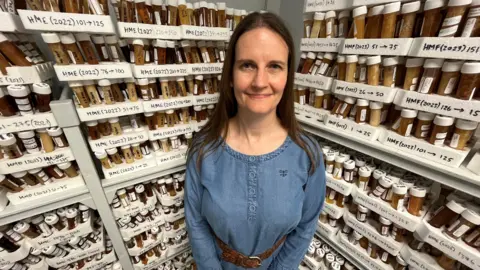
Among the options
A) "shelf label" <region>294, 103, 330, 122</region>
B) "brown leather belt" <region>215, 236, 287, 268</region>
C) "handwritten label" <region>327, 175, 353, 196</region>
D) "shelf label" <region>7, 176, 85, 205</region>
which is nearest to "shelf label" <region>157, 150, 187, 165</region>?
"shelf label" <region>7, 176, 85, 205</region>

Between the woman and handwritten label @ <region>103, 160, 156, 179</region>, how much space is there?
0.25 meters

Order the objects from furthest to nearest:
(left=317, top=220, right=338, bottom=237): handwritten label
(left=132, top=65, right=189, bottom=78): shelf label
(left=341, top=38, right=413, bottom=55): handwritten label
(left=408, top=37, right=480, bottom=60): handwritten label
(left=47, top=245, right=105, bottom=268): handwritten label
→ 1. (left=317, top=220, right=338, bottom=237): handwritten label
2. (left=47, top=245, right=105, bottom=268): handwritten label
3. (left=132, top=65, right=189, bottom=78): shelf label
4. (left=341, top=38, right=413, bottom=55): handwritten label
5. (left=408, top=37, right=480, bottom=60): handwritten label

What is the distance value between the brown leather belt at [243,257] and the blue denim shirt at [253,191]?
0.06 m

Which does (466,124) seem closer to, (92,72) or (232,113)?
(232,113)

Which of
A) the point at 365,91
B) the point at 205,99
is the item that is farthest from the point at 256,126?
the point at 365,91

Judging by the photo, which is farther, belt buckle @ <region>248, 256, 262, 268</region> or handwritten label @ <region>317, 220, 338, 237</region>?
handwritten label @ <region>317, 220, 338, 237</region>

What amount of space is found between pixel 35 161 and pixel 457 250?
1.49 metres

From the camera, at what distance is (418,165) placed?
69cm

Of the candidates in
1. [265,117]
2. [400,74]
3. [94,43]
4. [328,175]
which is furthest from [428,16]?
[94,43]

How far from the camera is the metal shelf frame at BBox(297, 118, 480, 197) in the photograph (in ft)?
1.96

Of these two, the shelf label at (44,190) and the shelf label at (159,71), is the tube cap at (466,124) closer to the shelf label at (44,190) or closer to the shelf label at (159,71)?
the shelf label at (159,71)

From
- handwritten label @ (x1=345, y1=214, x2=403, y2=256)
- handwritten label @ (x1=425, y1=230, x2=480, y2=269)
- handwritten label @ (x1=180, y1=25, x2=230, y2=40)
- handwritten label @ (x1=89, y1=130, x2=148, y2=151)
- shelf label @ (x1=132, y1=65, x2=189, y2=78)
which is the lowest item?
handwritten label @ (x1=345, y1=214, x2=403, y2=256)

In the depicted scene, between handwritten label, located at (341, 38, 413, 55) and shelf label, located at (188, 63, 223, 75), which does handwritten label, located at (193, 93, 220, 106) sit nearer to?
shelf label, located at (188, 63, 223, 75)

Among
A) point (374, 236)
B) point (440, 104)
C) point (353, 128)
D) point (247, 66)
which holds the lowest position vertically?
point (374, 236)
